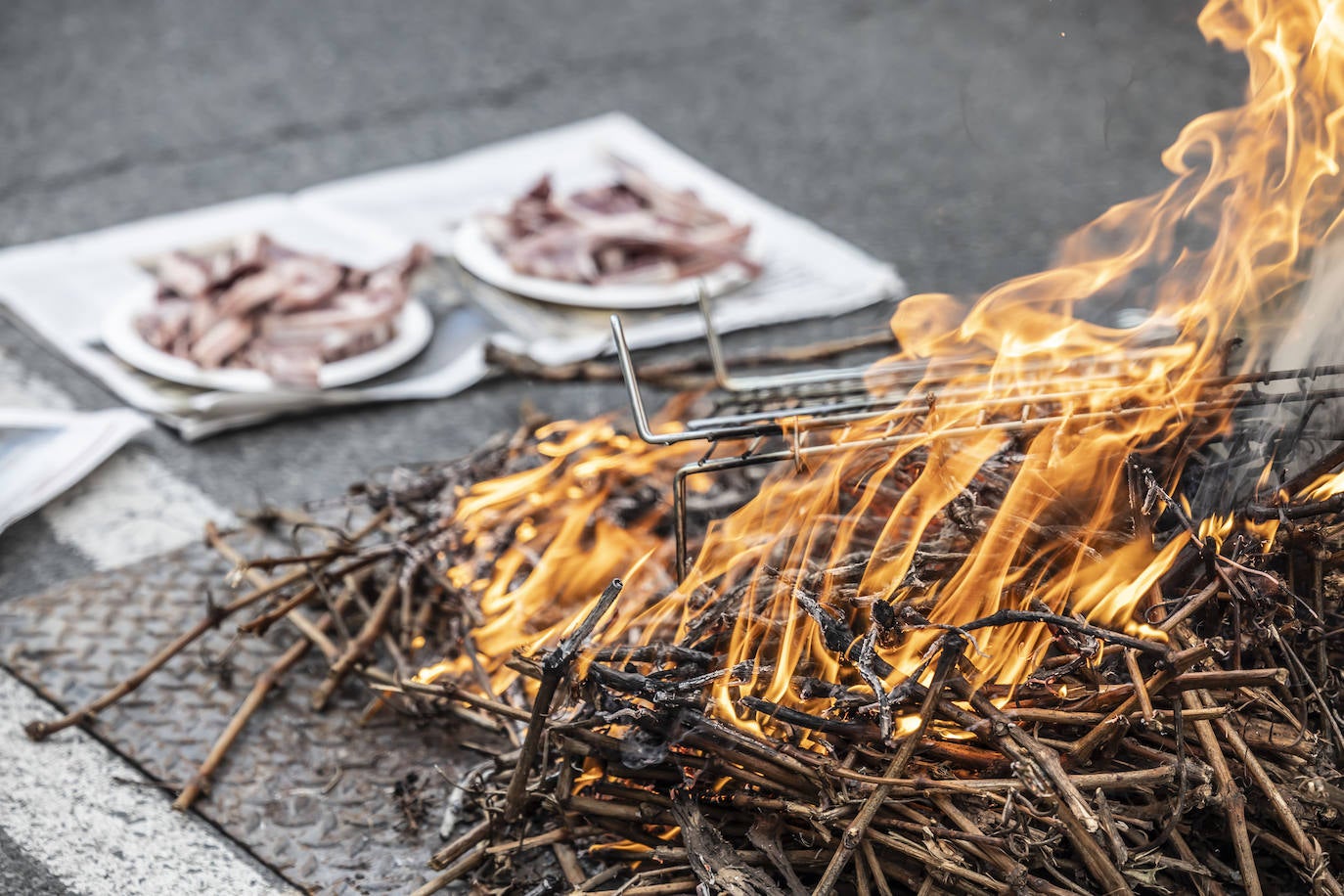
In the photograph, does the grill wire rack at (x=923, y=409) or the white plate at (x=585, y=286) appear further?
the white plate at (x=585, y=286)

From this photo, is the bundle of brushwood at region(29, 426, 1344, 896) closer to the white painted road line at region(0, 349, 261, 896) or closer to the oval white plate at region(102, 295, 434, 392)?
the white painted road line at region(0, 349, 261, 896)

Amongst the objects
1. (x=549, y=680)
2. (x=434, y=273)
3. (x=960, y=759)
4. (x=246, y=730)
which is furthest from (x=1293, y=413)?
(x=434, y=273)

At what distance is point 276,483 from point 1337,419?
2167 millimetres

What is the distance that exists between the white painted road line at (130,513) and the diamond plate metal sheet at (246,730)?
0.55ft

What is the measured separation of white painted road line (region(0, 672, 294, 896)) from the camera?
1.80 m

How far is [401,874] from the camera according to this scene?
72.1 inches

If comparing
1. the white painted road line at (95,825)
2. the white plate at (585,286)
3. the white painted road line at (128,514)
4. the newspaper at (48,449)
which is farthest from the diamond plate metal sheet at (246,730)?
the white plate at (585,286)

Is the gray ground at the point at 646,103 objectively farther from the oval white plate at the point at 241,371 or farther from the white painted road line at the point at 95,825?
the white painted road line at the point at 95,825

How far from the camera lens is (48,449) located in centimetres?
280

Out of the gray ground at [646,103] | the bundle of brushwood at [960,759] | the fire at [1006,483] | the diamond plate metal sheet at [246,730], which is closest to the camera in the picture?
the bundle of brushwood at [960,759]

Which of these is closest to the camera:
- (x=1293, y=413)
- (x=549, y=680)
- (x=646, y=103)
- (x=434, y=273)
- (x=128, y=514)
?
(x=549, y=680)

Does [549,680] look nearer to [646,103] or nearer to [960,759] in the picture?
[960,759]

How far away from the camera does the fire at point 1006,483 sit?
1.74m

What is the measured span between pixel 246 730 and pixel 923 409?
1203mm
